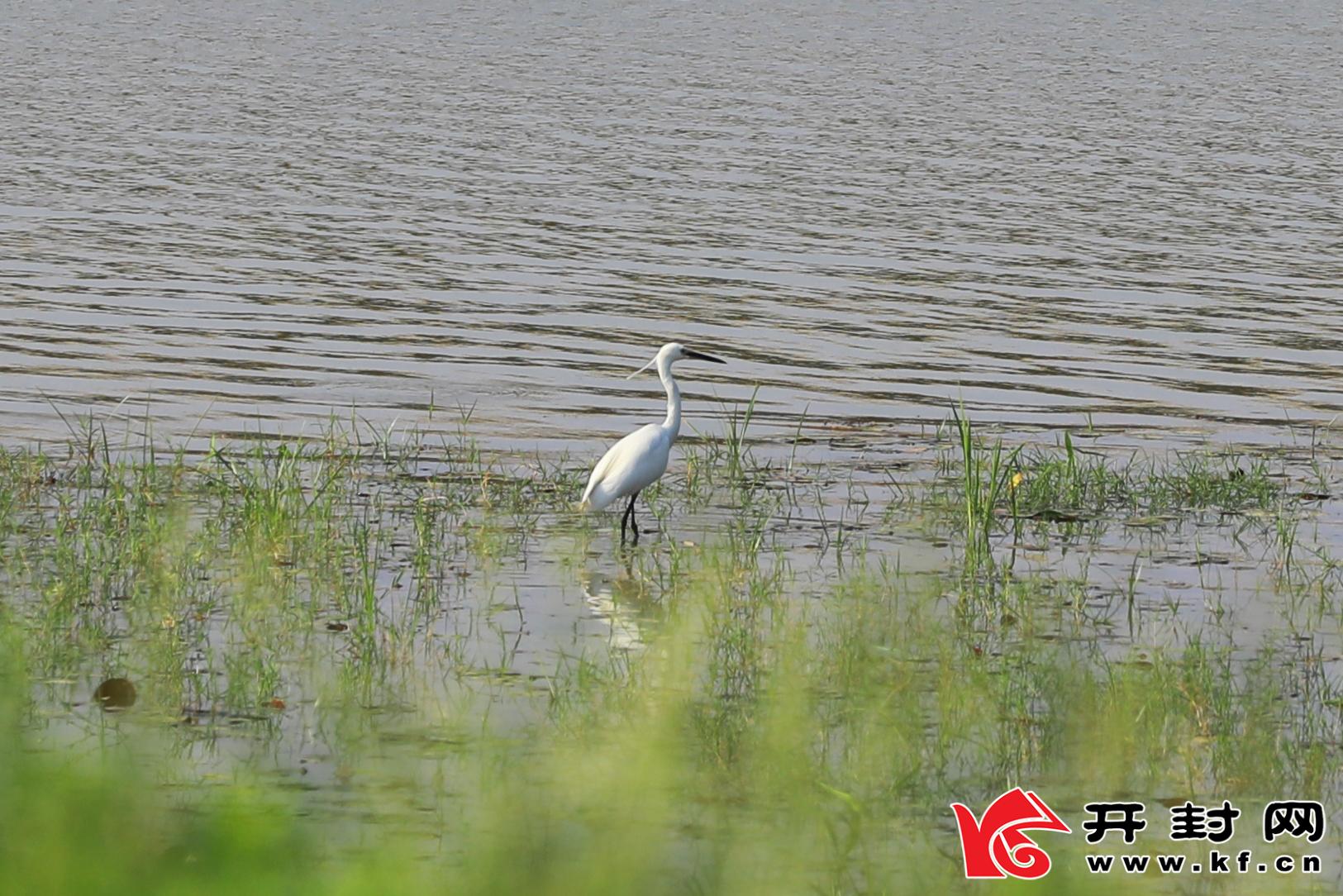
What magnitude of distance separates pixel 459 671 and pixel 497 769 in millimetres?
1706

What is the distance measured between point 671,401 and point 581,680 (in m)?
3.86

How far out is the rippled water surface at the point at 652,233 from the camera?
15.7m

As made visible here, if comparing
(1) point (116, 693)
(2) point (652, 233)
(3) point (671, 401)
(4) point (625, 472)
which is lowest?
(1) point (116, 693)

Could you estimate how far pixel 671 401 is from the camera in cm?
1091

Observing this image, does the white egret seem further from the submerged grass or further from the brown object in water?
the brown object in water

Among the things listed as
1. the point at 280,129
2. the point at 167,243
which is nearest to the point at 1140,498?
the point at 167,243

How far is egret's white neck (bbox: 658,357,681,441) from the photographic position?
1068cm

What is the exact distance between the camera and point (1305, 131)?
32844 millimetres

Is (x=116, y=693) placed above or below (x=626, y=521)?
below

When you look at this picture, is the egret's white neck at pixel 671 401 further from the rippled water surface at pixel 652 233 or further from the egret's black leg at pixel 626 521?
the rippled water surface at pixel 652 233

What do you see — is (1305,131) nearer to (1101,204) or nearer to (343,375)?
(1101,204)

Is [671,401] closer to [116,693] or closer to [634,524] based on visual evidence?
[634,524]

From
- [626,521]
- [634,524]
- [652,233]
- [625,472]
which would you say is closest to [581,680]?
[625,472]

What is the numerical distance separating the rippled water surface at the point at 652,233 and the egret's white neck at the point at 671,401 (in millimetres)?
2579
